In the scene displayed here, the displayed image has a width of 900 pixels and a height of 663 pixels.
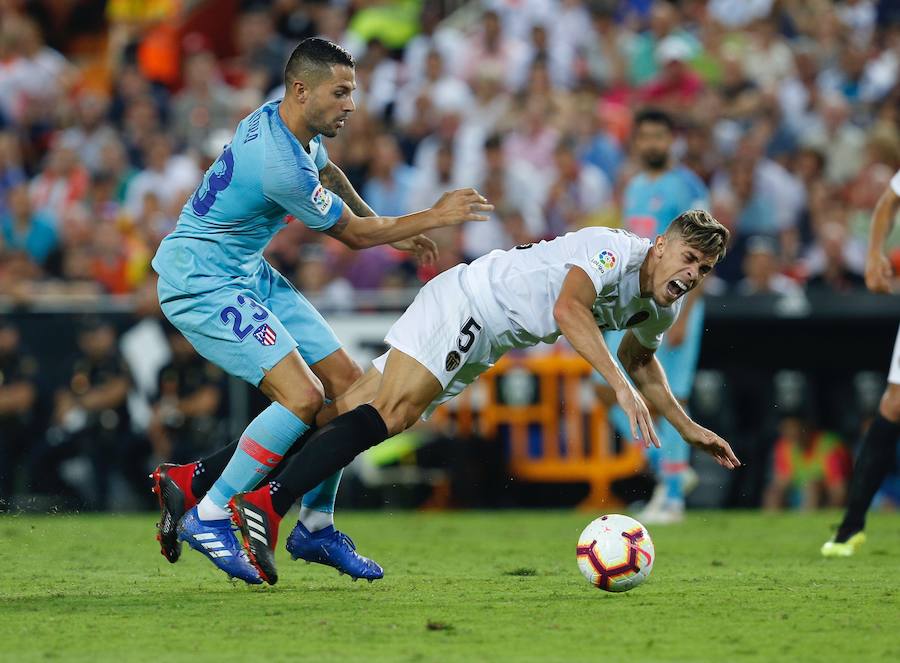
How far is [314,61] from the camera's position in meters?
6.98

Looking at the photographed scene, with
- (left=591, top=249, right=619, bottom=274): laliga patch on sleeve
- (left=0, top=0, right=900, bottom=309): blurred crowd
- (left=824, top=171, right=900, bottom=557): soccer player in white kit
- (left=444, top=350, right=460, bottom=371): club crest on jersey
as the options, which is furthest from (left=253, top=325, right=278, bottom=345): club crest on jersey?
(left=0, top=0, right=900, bottom=309): blurred crowd

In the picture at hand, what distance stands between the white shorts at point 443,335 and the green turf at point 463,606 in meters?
1.04

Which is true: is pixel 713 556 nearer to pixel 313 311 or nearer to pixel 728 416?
pixel 313 311

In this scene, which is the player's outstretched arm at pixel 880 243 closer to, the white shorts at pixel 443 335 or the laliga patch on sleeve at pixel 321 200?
the white shorts at pixel 443 335

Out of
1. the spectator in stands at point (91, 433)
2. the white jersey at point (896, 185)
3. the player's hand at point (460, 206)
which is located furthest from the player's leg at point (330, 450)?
the spectator in stands at point (91, 433)

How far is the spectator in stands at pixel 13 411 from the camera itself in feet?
42.0

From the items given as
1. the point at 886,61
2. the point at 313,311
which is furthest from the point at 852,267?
the point at 313,311

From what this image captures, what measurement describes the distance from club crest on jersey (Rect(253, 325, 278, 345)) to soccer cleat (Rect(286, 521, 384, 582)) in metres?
0.92

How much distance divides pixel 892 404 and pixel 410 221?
323 cm

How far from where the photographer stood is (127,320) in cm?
1312

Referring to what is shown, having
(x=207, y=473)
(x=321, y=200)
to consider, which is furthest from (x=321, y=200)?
(x=207, y=473)

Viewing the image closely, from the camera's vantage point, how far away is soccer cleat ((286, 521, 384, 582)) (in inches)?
282

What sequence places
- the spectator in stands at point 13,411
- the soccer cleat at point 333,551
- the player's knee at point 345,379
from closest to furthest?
1. the soccer cleat at point 333,551
2. the player's knee at point 345,379
3. the spectator in stands at point 13,411

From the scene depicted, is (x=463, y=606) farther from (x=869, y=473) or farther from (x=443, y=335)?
(x=869, y=473)
